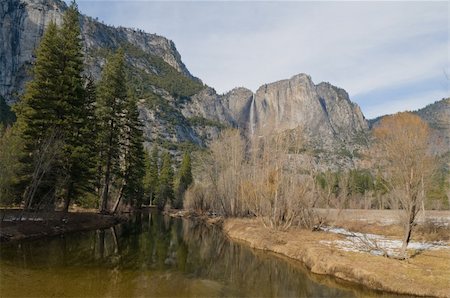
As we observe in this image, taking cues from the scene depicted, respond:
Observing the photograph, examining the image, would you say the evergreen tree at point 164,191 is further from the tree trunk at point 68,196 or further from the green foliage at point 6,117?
the tree trunk at point 68,196

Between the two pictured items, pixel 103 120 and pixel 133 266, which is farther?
pixel 103 120

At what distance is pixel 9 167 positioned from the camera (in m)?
23.1

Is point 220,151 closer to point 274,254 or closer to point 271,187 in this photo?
point 271,187

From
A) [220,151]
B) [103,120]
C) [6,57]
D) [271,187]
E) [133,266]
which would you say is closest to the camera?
[133,266]

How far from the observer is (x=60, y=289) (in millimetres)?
13344

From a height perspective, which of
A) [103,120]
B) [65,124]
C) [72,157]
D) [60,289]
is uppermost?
[103,120]

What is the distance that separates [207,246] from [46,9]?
179550mm

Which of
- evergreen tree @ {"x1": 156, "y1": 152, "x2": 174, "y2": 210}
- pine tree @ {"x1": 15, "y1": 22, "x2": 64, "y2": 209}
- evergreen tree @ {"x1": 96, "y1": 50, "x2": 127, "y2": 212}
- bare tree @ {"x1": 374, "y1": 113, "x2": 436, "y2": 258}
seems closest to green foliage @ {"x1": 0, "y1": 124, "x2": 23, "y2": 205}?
pine tree @ {"x1": 15, "y1": 22, "x2": 64, "y2": 209}

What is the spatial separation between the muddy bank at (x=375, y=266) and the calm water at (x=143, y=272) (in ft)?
3.59

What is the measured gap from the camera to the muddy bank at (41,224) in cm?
2297

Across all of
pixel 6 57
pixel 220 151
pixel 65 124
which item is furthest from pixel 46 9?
pixel 65 124

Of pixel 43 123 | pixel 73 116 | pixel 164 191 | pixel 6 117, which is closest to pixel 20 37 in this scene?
pixel 6 117

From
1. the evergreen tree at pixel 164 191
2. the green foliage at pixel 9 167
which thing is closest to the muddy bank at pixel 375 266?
the green foliage at pixel 9 167

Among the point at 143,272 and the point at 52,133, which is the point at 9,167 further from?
the point at 143,272
